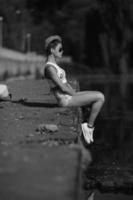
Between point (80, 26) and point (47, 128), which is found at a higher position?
point (80, 26)

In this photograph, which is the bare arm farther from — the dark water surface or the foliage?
the foliage

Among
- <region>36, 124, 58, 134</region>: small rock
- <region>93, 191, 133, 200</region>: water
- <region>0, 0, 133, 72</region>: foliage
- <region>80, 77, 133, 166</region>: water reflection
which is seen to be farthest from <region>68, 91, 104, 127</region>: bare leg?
<region>0, 0, 133, 72</region>: foliage

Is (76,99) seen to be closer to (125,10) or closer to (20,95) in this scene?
(20,95)

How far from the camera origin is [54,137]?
24.3ft

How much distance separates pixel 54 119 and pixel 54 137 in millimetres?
1671

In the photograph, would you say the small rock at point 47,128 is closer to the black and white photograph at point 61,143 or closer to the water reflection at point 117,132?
the black and white photograph at point 61,143

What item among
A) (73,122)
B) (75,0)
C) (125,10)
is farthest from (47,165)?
(75,0)

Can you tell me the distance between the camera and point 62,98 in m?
9.80

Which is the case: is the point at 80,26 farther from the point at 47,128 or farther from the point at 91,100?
the point at 47,128

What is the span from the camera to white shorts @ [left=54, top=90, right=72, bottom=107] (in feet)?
31.6

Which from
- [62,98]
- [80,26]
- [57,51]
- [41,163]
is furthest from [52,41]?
[80,26]

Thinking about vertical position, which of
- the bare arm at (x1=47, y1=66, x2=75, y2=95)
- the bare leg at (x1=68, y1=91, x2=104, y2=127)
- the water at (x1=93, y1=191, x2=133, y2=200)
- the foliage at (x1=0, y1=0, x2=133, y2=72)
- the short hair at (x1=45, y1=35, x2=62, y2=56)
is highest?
the foliage at (x1=0, y1=0, x2=133, y2=72)

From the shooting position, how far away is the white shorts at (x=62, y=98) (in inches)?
379

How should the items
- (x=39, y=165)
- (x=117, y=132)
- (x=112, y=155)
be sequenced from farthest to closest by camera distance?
(x=117, y=132)
(x=112, y=155)
(x=39, y=165)
